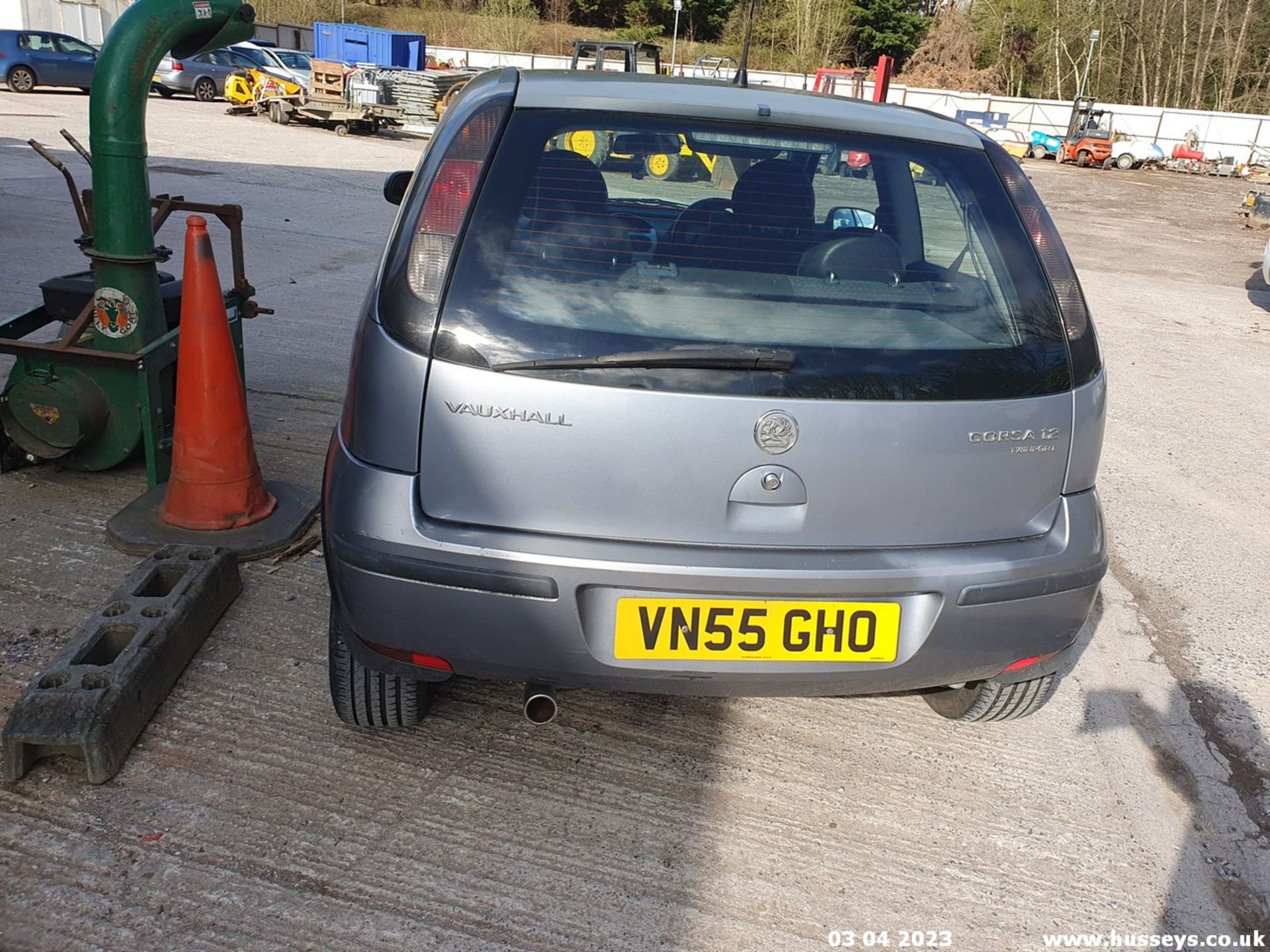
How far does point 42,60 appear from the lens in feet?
77.2

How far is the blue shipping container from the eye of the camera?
3064cm

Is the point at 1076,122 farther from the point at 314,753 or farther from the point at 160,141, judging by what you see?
the point at 314,753

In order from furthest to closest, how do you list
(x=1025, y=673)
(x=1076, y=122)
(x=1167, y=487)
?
(x=1076, y=122), (x=1167, y=487), (x=1025, y=673)

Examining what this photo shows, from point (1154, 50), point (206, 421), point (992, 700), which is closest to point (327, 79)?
point (206, 421)

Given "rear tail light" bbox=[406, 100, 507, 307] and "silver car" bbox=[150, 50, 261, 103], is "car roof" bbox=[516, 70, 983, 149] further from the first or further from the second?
"silver car" bbox=[150, 50, 261, 103]

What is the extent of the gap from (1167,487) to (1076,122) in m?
35.6

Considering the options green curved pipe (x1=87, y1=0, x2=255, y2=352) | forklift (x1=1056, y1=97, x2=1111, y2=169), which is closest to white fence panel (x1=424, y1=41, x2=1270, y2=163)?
forklift (x1=1056, y1=97, x2=1111, y2=169)

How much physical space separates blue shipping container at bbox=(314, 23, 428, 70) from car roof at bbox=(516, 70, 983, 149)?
101 ft

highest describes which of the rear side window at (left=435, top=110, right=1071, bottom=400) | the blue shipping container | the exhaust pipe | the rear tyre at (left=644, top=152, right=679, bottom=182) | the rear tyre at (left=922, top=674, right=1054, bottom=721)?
the blue shipping container

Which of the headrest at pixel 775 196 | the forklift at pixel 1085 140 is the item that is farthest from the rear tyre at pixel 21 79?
the forklift at pixel 1085 140

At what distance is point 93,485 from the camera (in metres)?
4.02

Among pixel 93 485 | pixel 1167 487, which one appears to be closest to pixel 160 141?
pixel 93 485

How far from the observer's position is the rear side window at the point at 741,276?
→ 6.88ft

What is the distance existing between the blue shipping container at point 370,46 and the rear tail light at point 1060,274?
102 feet
